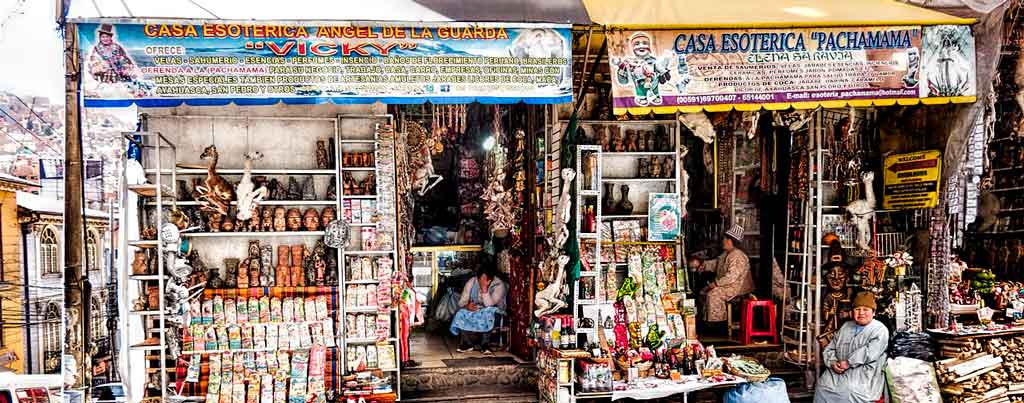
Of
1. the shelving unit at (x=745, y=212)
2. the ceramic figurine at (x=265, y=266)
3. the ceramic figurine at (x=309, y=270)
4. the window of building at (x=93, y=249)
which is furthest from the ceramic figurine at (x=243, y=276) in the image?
the shelving unit at (x=745, y=212)

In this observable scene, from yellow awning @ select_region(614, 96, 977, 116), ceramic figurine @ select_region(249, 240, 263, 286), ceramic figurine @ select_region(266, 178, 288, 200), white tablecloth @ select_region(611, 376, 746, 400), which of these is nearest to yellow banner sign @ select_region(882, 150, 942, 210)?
yellow awning @ select_region(614, 96, 977, 116)

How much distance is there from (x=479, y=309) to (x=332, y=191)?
7.37 feet

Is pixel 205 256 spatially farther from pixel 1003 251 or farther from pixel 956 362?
pixel 1003 251

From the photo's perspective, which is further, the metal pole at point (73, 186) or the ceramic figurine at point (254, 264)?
the ceramic figurine at point (254, 264)

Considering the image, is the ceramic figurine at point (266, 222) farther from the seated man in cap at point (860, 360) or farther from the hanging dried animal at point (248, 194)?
the seated man in cap at point (860, 360)

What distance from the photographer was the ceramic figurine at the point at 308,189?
5996mm

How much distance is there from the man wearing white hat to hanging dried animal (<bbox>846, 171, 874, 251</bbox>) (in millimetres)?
1230

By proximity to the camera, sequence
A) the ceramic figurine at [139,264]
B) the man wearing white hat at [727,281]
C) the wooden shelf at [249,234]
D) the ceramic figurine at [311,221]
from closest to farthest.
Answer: the ceramic figurine at [139,264] < the wooden shelf at [249,234] < the ceramic figurine at [311,221] < the man wearing white hat at [727,281]

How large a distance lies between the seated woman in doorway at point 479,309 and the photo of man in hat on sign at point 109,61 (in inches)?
162

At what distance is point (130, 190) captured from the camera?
17.7 feet

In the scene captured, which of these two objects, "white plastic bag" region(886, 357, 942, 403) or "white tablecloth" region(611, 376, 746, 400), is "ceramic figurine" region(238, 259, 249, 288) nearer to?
"white tablecloth" region(611, 376, 746, 400)

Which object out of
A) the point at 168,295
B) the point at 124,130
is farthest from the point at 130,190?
the point at 168,295

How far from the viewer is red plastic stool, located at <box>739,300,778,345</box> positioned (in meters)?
7.17

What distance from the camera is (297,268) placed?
5992 millimetres
